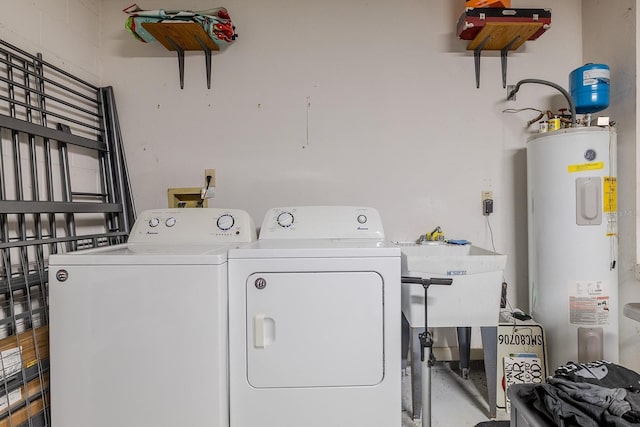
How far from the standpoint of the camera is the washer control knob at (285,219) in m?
1.75

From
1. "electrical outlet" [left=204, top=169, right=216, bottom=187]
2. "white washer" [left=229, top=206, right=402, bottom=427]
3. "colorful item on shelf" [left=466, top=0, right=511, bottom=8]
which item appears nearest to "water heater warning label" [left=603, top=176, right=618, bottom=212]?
"colorful item on shelf" [left=466, top=0, right=511, bottom=8]

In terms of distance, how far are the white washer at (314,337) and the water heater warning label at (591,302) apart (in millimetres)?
1098

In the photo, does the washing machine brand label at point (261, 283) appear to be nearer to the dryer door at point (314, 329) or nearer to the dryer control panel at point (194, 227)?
the dryer door at point (314, 329)

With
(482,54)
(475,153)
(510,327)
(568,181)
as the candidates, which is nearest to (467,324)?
(510,327)

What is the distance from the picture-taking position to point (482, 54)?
2115mm

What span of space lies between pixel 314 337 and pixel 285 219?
703 mm

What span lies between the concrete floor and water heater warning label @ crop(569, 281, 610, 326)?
643mm

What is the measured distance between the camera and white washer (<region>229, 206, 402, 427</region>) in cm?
125

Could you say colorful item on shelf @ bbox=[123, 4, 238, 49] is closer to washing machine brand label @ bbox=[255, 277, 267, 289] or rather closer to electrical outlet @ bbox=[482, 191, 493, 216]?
washing machine brand label @ bbox=[255, 277, 267, 289]

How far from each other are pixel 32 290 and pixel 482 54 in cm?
284

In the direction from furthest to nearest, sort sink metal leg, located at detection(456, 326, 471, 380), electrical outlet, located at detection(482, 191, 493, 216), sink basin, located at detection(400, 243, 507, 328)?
electrical outlet, located at detection(482, 191, 493, 216), sink metal leg, located at detection(456, 326, 471, 380), sink basin, located at detection(400, 243, 507, 328)

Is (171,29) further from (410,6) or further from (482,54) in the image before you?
(482,54)

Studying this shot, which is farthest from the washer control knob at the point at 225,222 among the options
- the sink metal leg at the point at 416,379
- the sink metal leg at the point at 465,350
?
the sink metal leg at the point at 465,350

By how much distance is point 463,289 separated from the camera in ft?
4.74
